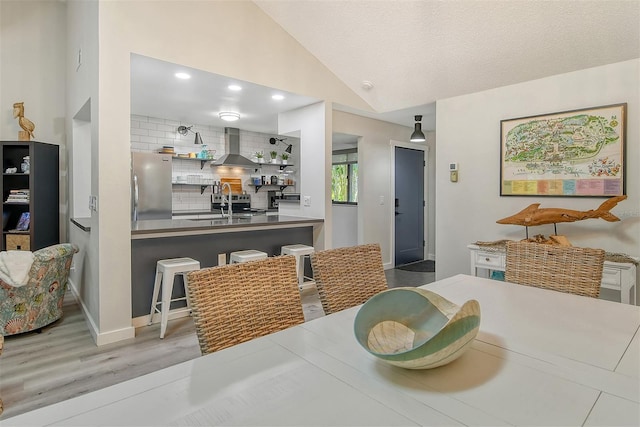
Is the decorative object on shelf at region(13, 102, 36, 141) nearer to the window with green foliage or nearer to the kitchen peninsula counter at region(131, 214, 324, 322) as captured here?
the kitchen peninsula counter at region(131, 214, 324, 322)

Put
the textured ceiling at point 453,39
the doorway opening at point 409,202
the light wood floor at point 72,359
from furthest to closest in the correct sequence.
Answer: the doorway opening at point 409,202 → the textured ceiling at point 453,39 → the light wood floor at point 72,359

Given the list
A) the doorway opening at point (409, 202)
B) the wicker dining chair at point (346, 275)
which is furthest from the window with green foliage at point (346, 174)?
the wicker dining chair at point (346, 275)

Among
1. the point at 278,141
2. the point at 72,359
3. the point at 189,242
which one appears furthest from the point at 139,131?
the point at 72,359

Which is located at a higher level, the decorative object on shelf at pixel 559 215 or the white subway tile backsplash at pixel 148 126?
the white subway tile backsplash at pixel 148 126

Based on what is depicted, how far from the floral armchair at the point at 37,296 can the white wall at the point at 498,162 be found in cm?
390

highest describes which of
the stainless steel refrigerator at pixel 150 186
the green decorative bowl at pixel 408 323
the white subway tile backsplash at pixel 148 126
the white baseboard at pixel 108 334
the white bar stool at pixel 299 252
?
the white subway tile backsplash at pixel 148 126

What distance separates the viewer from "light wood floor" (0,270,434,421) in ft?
7.13

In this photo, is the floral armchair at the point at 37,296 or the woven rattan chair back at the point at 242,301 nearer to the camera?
the woven rattan chair back at the point at 242,301

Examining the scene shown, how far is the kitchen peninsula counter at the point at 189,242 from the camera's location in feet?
10.5

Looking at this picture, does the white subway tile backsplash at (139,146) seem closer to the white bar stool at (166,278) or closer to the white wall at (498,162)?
the white bar stool at (166,278)

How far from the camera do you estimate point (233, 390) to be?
853mm

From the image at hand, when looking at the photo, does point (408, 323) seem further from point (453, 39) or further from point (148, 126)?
point (148, 126)

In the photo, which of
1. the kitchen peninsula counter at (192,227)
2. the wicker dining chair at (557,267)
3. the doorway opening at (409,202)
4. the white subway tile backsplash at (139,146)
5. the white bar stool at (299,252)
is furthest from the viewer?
Result: the doorway opening at (409,202)

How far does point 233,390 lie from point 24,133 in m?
4.91
